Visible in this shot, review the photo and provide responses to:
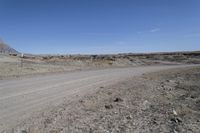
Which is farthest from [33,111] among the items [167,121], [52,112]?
[167,121]

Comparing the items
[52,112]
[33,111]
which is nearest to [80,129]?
[52,112]

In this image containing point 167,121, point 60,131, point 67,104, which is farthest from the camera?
point 67,104

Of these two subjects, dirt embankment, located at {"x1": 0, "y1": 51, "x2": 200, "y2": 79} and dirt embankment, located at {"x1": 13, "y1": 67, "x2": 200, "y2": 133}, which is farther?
dirt embankment, located at {"x1": 0, "y1": 51, "x2": 200, "y2": 79}

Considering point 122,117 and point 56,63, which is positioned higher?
point 56,63

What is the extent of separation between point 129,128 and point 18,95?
6624 mm

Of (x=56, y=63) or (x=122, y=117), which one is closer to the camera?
(x=122, y=117)

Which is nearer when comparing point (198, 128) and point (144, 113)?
point (198, 128)

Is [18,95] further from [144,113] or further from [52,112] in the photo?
[144,113]

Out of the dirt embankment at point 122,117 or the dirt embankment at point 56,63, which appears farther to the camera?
the dirt embankment at point 56,63

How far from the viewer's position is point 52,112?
8047mm

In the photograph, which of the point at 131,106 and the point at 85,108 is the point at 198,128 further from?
the point at 85,108

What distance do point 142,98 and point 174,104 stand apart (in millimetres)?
1698

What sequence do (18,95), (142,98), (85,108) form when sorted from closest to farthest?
(85,108)
(142,98)
(18,95)

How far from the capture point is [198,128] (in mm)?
6129
